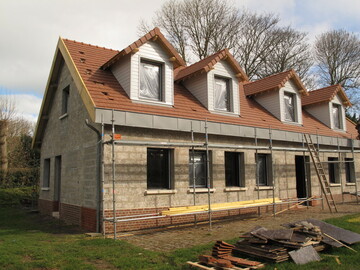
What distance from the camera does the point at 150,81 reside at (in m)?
11.8

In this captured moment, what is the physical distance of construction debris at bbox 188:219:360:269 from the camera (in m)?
5.90

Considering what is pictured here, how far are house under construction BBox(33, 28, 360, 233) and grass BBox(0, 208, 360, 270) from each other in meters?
1.05

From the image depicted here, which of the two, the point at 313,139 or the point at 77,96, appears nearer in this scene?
the point at 77,96

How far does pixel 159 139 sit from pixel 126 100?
1.67 meters

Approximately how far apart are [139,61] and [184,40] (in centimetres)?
1674

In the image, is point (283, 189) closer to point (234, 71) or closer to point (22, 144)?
point (234, 71)

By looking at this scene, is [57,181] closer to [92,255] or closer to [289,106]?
[92,255]

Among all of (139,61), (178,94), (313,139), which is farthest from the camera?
(313,139)

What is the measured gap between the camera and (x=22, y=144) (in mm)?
28906

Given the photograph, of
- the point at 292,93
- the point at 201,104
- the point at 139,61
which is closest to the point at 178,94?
the point at 201,104

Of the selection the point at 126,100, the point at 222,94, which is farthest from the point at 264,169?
the point at 126,100

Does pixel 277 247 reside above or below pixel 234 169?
below

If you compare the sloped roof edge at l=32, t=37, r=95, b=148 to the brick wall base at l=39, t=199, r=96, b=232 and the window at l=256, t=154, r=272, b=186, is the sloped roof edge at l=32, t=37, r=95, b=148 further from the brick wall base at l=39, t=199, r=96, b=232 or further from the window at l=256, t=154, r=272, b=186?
the window at l=256, t=154, r=272, b=186

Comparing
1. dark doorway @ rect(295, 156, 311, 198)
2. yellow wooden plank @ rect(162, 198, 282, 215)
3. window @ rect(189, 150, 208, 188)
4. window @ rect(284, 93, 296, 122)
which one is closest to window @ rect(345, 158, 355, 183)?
dark doorway @ rect(295, 156, 311, 198)
